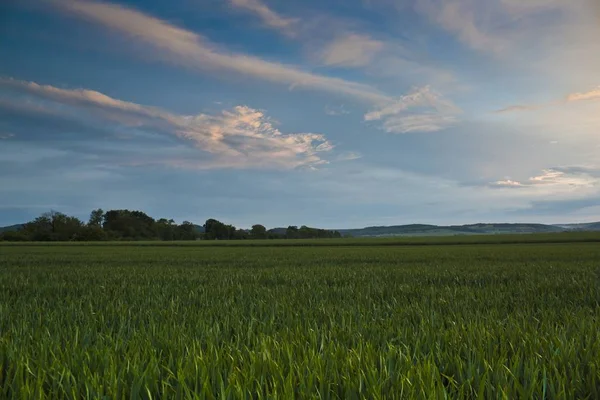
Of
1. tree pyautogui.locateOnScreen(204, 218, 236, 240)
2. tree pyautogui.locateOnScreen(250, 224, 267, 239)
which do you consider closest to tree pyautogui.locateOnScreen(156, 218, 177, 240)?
tree pyautogui.locateOnScreen(204, 218, 236, 240)

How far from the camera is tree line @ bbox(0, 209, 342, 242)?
115 m

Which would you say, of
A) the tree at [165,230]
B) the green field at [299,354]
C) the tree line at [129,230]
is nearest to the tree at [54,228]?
the tree line at [129,230]

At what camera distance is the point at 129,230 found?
134375mm

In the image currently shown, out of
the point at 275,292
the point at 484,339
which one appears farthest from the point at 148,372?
the point at 275,292

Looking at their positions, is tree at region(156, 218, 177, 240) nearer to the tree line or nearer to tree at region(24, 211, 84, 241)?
the tree line

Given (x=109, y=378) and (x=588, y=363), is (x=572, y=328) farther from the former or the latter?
(x=109, y=378)

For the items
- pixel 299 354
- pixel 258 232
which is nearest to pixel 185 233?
pixel 258 232

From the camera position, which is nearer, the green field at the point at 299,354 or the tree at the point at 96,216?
the green field at the point at 299,354

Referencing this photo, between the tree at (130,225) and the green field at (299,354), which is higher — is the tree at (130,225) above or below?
above

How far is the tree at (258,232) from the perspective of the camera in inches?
5723

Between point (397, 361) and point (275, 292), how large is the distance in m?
5.12

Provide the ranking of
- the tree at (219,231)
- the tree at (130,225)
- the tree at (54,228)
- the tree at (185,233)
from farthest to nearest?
the tree at (185,233)
the tree at (219,231)
the tree at (130,225)
the tree at (54,228)

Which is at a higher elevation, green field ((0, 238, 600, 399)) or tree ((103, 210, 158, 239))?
tree ((103, 210, 158, 239))

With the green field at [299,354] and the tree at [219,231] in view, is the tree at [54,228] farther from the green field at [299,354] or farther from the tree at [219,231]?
the green field at [299,354]
